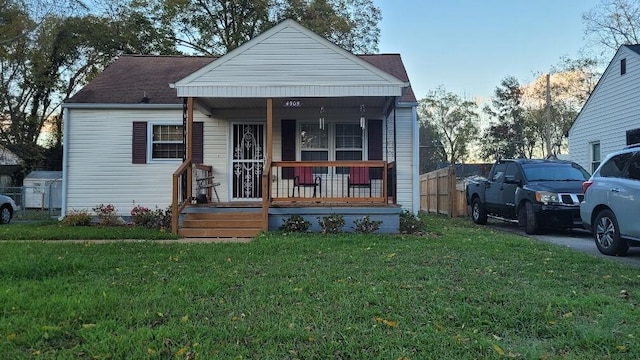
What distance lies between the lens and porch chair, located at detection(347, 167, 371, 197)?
1171 centimetres

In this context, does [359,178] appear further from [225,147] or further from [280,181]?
[225,147]

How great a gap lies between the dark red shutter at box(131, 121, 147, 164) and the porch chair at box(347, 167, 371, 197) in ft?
17.9

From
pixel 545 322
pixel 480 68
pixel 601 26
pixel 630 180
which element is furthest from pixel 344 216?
pixel 601 26

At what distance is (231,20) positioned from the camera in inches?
1171

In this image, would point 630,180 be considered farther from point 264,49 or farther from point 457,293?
point 264,49

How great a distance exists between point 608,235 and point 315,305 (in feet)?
18.9

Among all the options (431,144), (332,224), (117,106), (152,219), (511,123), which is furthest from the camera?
(431,144)

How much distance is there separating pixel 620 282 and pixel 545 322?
2.14m

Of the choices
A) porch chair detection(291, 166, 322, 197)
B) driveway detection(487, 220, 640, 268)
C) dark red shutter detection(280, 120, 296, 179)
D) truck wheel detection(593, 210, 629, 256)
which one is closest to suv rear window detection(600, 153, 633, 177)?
truck wheel detection(593, 210, 629, 256)

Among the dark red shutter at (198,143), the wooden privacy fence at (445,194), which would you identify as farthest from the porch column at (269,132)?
the wooden privacy fence at (445,194)

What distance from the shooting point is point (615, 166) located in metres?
7.77

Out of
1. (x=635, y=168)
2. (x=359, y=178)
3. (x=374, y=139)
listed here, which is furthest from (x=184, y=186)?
(x=635, y=168)

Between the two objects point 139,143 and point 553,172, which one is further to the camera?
point 139,143

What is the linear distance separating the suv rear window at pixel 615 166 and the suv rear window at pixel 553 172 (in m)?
3.30
